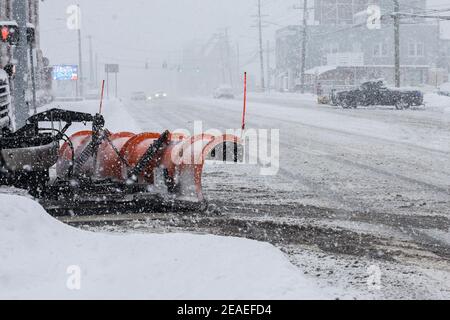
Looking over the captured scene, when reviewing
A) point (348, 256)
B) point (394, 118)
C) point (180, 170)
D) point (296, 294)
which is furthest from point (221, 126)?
point (296, 294)

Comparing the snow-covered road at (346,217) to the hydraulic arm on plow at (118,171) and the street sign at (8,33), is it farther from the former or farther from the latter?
the street sign at (8,33)

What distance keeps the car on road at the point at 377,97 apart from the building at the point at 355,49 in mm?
29962

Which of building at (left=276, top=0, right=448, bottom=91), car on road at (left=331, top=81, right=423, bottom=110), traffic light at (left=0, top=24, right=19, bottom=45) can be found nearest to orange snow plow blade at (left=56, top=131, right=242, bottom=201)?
traffic light at (left=0, top=24, right=19, bottom=45)

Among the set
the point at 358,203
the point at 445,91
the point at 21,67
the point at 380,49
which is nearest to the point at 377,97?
the point at 445,91

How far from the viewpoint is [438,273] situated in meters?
5.01

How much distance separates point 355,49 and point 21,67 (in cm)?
6382

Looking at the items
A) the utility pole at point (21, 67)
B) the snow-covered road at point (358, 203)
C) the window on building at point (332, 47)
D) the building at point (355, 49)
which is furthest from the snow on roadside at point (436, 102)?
the window on building at point (332, 47)

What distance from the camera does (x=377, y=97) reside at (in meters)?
33.5

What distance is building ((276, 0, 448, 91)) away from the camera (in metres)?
66.8

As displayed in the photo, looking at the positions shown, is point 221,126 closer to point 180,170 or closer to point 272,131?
point 272,131

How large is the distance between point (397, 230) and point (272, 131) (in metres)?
13.2

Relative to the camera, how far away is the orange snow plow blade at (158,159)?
7250mm

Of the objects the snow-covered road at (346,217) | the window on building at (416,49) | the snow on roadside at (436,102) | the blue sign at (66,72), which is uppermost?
the window on building at (416,49)

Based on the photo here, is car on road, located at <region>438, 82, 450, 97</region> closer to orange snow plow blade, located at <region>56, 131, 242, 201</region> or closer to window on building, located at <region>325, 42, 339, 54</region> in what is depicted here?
window on building, located at <region>325, 42, 339, 54</region>
